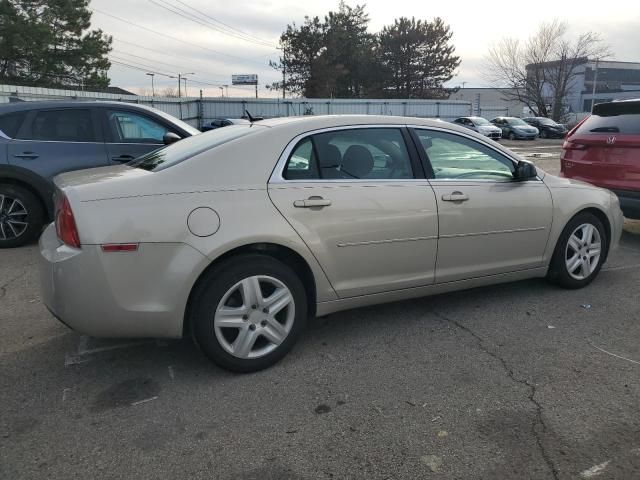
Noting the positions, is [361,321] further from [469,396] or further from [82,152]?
[82,152]

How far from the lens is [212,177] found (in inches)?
125

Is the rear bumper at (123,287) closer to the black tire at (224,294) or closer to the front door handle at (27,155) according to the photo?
the black tire at (224,294)

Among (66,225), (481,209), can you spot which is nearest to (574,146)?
(481,209)

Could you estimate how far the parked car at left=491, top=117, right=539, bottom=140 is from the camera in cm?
3584

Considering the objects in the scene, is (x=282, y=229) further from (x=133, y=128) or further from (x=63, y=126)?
(x=63, y=126)

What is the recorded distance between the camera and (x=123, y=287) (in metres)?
2.94

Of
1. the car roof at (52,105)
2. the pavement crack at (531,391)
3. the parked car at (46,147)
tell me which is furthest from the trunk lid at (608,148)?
the car roof at (52,105)

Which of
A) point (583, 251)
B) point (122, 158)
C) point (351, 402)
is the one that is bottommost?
point (351, 402)

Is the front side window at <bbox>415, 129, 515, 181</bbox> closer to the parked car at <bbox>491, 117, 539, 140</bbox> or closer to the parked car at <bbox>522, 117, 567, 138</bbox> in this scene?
the parked car at <bbox>491, 117, 539, 140</bbox>

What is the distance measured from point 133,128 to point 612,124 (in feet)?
18.5

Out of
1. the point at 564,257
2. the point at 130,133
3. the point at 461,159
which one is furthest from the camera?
the point at 130,133

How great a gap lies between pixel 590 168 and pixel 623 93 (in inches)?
2719

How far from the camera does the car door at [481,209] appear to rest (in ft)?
12.8

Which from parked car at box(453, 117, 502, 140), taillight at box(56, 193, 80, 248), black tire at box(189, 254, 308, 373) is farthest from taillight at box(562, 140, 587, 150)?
parked car at box(453, 117, 502, 140)
